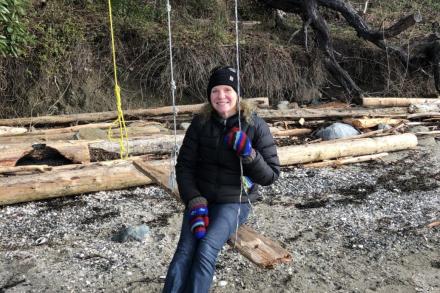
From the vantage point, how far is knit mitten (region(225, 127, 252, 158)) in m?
3.85

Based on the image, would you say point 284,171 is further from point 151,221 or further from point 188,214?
point 188,214

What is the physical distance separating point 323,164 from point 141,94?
4639 mm

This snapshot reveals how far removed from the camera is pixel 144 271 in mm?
5188

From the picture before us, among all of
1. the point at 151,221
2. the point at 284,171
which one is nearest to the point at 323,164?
the point at 284,171

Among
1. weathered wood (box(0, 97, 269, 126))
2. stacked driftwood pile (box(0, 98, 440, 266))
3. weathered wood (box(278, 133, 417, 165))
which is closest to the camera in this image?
stacked driftwood pile (box(0, 98, 440, 266))

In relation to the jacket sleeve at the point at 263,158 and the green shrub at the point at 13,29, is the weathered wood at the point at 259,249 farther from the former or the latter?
the green shrub at the point at 13,29

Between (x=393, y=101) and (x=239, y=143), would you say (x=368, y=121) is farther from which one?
(x=239, y=143)

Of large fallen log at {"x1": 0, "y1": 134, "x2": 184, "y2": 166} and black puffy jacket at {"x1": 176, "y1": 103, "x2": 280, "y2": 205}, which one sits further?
large fallen log at {"x1": 0, "y1": 134, "x2": 184, "y2": 166}

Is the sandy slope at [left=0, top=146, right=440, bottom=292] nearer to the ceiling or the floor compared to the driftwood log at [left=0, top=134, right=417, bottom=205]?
nearer to the floor

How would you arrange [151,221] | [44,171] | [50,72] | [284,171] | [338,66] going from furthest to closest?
[338,66]
[50,72]
[284,171]
[44,171]
[151,221]

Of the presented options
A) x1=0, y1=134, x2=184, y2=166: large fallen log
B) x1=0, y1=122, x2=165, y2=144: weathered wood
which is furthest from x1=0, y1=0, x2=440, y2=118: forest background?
x1=0, y1=134, x2=184, y2=166: large fallen log

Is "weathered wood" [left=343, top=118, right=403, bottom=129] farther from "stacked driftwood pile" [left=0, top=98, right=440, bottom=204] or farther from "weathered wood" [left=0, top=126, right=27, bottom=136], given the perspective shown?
"weathered wood" [left=0, top=126, right=27, bottom=136]

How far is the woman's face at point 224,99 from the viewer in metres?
4.09

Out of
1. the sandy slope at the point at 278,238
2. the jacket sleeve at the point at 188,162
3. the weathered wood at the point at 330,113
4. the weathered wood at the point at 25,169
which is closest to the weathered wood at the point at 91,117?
the weathered wood at the point at 330,113
